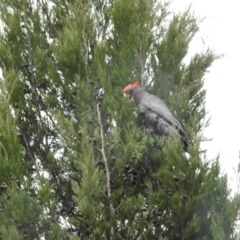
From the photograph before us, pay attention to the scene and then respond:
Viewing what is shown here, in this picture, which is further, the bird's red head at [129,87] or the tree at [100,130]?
the bird's red head at [129,87]

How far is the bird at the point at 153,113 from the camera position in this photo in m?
6.22

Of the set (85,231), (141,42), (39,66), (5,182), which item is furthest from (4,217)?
(141,42)

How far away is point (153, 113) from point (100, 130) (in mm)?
674

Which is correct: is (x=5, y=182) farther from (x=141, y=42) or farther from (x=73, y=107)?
(x=141, y=42)

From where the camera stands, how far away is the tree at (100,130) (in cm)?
541

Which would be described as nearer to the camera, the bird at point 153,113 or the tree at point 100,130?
the tree at point 100,130

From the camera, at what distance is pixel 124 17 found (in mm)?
6473

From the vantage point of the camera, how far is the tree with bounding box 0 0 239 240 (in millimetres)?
5406

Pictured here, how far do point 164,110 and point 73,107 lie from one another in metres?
0.80

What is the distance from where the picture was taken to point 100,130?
5.88 m

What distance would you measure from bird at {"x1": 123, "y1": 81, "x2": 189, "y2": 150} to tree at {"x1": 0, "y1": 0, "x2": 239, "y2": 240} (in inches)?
5.2

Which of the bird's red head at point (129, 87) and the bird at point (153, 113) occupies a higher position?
the bird's red head at point (129, 87)

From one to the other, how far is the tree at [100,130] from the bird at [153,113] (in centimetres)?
13

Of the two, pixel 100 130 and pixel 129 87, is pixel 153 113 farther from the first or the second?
pixel 100 130
